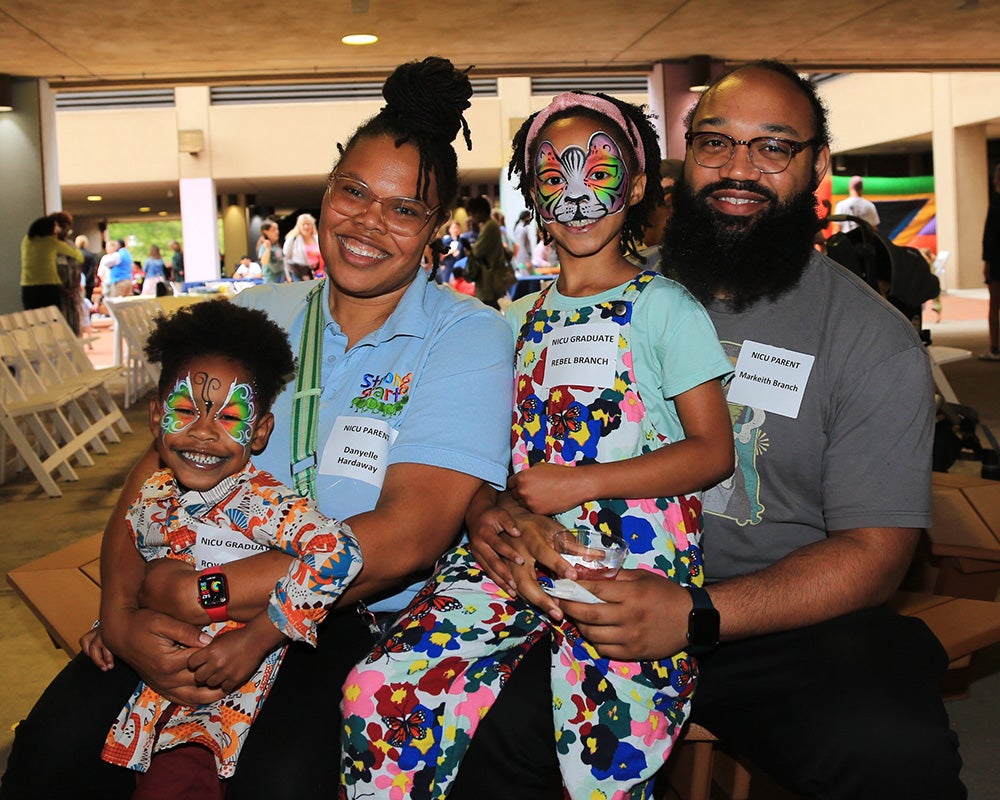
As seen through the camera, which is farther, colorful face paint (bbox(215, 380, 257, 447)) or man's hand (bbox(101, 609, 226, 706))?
colorful face paint (bbox(215, 380, 257, 447))

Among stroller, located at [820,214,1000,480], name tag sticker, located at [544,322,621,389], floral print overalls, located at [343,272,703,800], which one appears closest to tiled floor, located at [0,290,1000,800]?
stroller, located at [820,214,1000,480]

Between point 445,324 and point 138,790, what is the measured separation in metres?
1.06

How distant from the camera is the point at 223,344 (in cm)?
202

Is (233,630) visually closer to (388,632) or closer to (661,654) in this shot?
(388,632)

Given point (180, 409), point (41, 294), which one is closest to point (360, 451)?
point (180, 409)

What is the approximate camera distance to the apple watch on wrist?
1.83 meters

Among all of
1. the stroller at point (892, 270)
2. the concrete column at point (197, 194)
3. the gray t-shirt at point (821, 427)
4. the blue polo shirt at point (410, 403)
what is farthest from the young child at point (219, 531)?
the concrete column at point (197, 194)

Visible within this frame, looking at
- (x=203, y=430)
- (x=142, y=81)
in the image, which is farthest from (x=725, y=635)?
(x=142, y=81)

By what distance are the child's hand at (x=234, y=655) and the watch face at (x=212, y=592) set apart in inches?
2.3

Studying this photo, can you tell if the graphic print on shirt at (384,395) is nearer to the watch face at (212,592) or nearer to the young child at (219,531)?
the young child at (219,531)

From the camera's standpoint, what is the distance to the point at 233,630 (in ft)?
6.04

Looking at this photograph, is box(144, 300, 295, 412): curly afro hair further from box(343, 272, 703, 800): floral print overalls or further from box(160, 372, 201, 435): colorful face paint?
box(343, 272, 703, 800): floral print overalls

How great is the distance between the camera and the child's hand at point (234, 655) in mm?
1792

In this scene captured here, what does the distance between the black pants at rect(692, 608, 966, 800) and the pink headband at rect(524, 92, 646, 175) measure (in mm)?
1071
